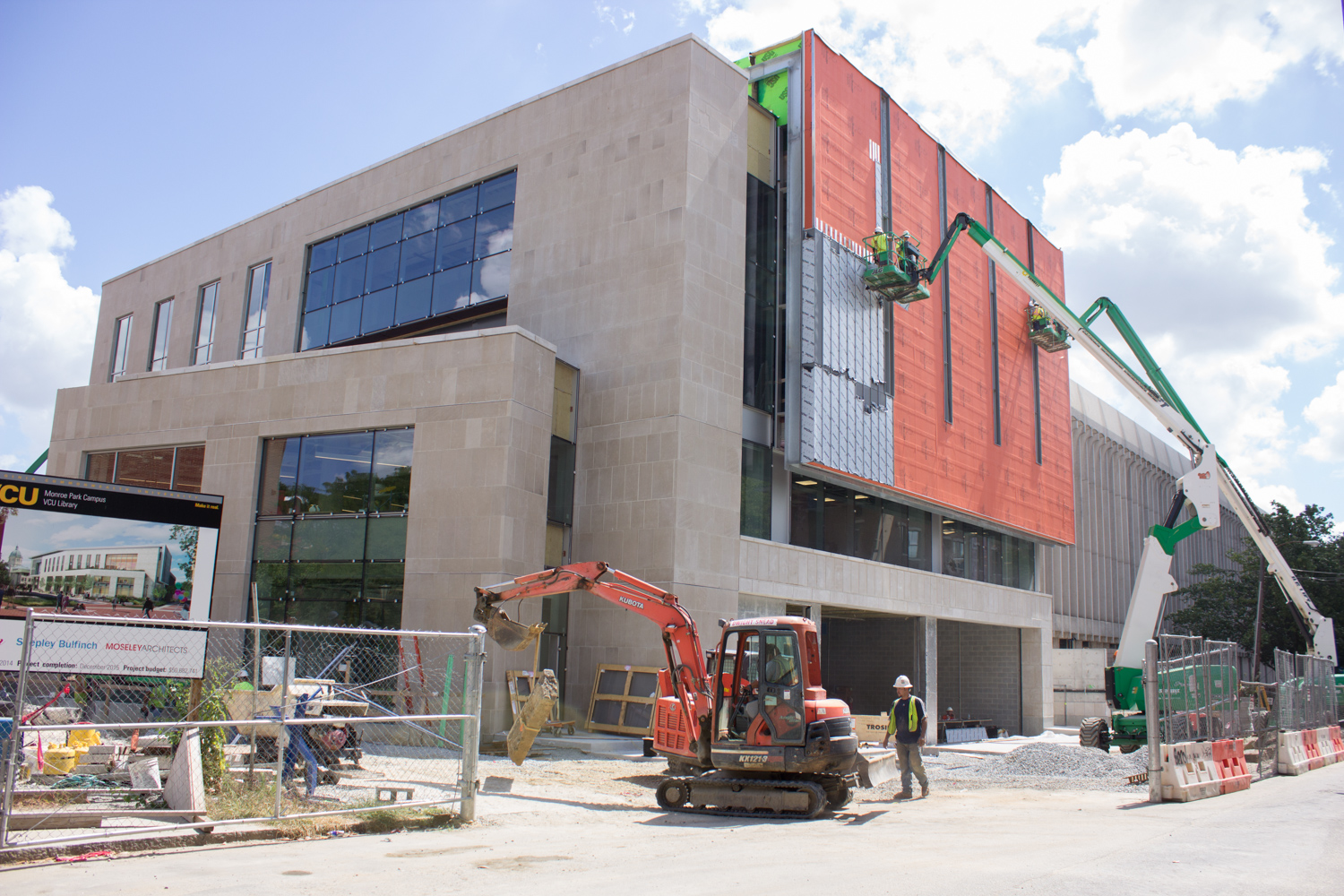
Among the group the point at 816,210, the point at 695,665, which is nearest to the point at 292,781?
the point at 695,665

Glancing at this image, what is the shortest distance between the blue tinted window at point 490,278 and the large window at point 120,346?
18.9m

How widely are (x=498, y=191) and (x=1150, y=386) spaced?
72.9 feet

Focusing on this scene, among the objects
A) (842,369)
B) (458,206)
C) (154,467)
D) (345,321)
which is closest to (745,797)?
(842,369)

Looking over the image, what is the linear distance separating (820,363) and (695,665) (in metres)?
13.3

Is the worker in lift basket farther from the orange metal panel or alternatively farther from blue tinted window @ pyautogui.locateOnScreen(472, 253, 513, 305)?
blue tinted window @ pyautogui.locateOnScreen(472, 253, 513, 305)

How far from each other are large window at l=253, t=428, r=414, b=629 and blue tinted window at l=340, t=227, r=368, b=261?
908 cm

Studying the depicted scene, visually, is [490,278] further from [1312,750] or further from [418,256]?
[1312,750]

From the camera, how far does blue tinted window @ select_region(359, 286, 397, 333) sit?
98.2 ft

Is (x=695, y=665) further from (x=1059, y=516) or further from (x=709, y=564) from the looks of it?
(x=1059, y=516)

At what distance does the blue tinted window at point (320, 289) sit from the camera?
31562 mm

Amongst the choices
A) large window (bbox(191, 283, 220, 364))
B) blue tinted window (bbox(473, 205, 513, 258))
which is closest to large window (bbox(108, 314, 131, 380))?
large window (bbox(191, 283, 220, 364))

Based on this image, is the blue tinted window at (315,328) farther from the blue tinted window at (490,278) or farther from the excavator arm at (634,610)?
the excavator arm at (634,610)

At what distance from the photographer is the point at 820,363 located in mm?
25969

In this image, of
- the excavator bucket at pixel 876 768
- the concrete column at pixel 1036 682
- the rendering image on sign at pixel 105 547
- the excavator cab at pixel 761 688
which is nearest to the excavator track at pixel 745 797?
the excavator cab at pixel 761 688
